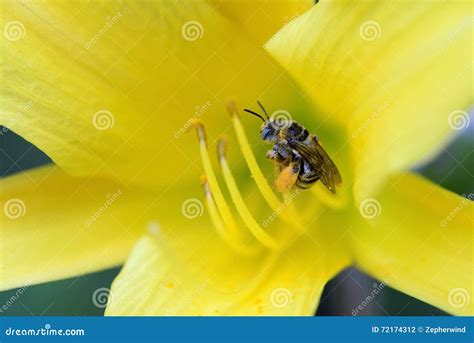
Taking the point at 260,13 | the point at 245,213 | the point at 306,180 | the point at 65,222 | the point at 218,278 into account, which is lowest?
the point at 65,222

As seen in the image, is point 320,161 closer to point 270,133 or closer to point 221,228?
point 270,133

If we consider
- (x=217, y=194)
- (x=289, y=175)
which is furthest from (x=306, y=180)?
(x=217, y=194)

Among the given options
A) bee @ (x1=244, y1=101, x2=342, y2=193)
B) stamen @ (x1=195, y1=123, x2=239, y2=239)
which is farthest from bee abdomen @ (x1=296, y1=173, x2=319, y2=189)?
stamen @ (x1=195, y1=123, x2=239, y2=239)

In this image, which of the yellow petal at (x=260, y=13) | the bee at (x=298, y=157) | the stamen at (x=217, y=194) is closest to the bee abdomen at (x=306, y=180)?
the bee at (x=298, y=157)

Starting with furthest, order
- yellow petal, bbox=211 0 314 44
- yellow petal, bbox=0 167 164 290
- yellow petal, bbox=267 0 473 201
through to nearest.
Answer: yellow petal, bbox=0 167 164 290 → yellow petal, bbox=211 0 314 44 → yellow petal, bbox=267 0 473 201

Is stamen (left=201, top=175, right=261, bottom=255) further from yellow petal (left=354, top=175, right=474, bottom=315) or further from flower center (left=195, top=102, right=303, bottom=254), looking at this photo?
yellow petal (left=354, top=175, right=474, bottom=315)
